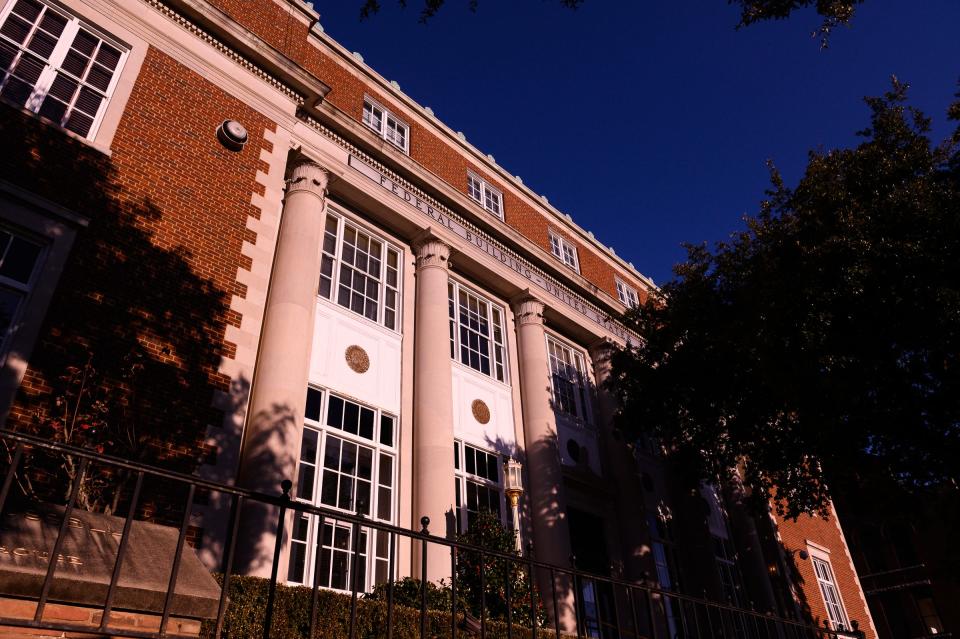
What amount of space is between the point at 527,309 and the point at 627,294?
8318 mm

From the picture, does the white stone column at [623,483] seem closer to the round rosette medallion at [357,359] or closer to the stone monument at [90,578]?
the round rosette medallion at [357,359]

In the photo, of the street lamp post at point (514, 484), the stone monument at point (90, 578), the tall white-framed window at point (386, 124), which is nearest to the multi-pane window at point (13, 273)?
the stone monument at point (90, 578)

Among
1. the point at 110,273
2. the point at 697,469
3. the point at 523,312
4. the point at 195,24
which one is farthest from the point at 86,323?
the point at 697,469

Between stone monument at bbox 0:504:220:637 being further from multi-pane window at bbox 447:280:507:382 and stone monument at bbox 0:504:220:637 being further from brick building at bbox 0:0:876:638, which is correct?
multi-pane window at bbox 447:280:507:382

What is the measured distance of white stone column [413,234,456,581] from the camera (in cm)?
1173

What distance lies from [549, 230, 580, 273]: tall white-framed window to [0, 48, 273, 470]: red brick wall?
12.4 meters

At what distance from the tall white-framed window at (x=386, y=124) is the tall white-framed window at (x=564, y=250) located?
6.55m

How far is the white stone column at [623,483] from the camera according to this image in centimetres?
1638

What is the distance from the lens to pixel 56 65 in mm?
9898

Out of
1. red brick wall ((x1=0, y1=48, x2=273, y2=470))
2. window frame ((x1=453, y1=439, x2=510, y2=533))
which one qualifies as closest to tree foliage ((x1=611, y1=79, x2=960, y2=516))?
window frame ((x1=453, y1=439, x2=510, y2=533))

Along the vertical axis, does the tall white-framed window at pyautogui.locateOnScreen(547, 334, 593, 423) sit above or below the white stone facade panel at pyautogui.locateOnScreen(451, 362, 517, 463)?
above

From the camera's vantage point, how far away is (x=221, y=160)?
1102 centimetres

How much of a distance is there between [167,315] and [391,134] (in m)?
9.55

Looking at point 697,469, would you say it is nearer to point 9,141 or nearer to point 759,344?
point 759,344
